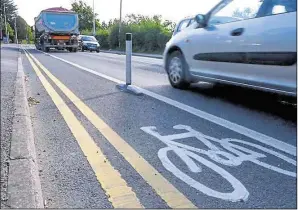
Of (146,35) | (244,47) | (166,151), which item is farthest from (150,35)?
(166,151)

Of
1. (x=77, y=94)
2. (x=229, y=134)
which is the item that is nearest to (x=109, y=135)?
(x=229, y=134)

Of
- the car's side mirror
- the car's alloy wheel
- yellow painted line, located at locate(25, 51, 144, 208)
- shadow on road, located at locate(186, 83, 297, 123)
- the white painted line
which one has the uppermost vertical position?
the car's side mirror

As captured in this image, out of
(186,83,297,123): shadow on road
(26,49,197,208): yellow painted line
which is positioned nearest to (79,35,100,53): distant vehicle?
(186,83,297,123): shadow on road

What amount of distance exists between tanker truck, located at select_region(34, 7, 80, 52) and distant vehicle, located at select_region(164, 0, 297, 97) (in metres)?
23.2

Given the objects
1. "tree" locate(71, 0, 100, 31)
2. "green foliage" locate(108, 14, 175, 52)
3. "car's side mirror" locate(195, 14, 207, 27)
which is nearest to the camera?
"car's side mirror" locate(195, 14, 207, 27)

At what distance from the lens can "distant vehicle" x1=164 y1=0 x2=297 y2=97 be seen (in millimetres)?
4512

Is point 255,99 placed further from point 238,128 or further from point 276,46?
point 238,128

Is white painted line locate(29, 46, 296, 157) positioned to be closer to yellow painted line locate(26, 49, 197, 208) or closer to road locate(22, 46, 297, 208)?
road locate(22, 46, 297, 208)

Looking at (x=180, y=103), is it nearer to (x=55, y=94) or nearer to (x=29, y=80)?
(x=55, y=94)

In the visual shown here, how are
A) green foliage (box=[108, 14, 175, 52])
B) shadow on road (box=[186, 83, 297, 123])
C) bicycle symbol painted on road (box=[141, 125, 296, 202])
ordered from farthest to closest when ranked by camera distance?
green foliage (box=[108, 14, 175, 52]), shadow on road (box=[186, 83, 297, 123]), bicycle symbol painted on road (box=[141, 125, 296, 202])

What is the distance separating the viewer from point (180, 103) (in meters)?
5.85

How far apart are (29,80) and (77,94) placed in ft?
8.73

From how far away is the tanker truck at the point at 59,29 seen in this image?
1119 inches

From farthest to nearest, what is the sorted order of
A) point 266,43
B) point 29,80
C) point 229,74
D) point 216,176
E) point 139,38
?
1. point 139,38
2. point 29,80
3. point 229,74
4. point 266,43
5. point 216,176
